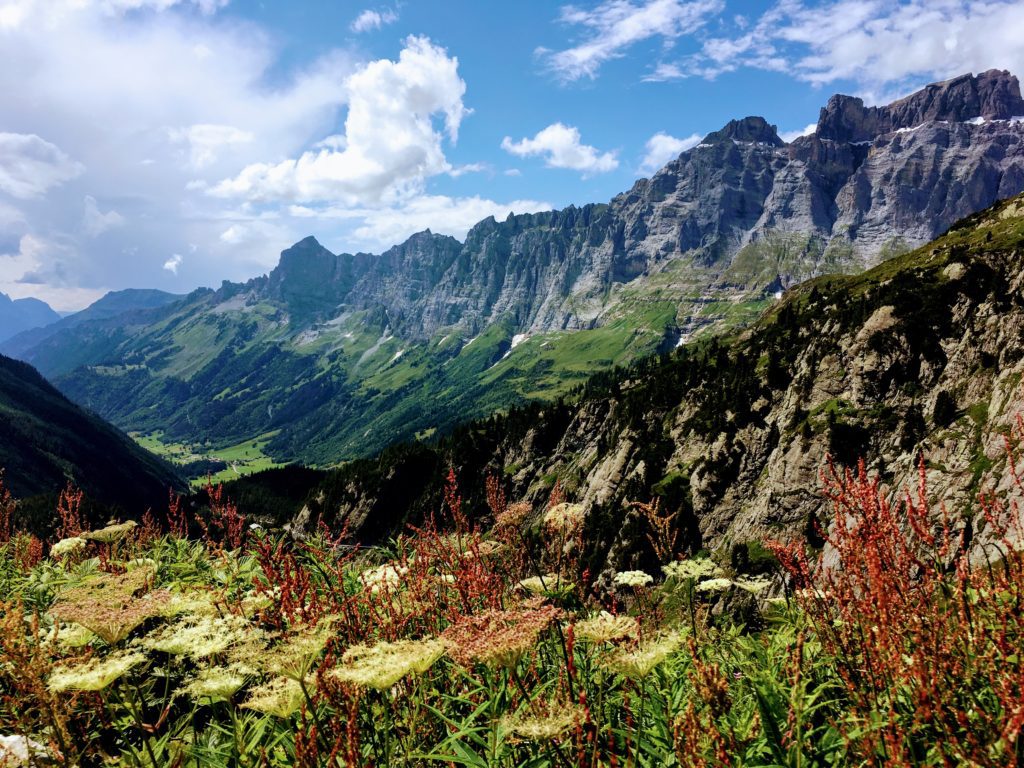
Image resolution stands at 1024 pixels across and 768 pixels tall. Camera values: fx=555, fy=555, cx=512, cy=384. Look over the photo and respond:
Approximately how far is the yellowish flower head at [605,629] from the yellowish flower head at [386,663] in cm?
145

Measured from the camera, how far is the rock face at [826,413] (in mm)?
63281

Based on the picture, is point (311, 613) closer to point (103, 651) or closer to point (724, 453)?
point (103, 651)

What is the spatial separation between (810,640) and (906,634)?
319 cm

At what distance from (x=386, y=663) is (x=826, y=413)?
86.2m

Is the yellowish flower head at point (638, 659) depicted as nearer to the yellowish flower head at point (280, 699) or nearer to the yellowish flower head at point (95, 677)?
the yellowish flower head at point (280, 699)

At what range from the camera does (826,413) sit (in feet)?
256

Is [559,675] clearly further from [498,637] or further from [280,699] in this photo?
[280,699]

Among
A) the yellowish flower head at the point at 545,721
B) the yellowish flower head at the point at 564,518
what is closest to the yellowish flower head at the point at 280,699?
the yellowish flower head at the point at 545,721

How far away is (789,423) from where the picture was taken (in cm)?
8275

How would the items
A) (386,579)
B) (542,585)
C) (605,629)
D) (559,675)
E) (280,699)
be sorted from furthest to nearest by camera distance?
(386,579) < (542,585) < (605,629) < (559,675) < (280,699)

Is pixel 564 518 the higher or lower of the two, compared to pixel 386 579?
higher

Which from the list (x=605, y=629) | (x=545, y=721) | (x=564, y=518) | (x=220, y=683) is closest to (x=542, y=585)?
(x=605, y=629)

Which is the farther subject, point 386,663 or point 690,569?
point 690,569

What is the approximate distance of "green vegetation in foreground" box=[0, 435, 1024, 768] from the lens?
4.29 m
